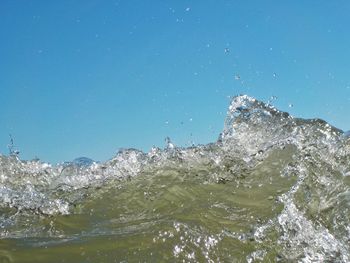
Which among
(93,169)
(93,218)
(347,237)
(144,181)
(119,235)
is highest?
(93,169)

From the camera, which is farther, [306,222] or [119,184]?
[119,184]

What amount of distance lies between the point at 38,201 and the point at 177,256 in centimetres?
389

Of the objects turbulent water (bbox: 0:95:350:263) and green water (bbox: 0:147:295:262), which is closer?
green water (bbox: 0:147:295:262)

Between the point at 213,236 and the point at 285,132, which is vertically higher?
the point at 285,132

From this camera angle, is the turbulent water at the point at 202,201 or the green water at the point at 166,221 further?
the turbulent water at the point at 202,201

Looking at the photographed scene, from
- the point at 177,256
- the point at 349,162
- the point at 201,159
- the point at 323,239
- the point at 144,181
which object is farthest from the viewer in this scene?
the point at 201,159

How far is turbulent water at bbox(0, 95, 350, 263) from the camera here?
623 centimetres

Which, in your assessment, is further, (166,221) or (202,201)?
(202,201)

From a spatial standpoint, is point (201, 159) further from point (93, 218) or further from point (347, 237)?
point (347, 237)

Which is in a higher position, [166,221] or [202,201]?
[202,201]

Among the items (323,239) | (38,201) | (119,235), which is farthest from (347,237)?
(38,201)

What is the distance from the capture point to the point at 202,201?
902cm

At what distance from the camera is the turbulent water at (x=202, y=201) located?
6.23 metres

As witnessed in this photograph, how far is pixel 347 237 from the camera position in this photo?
662 cm
